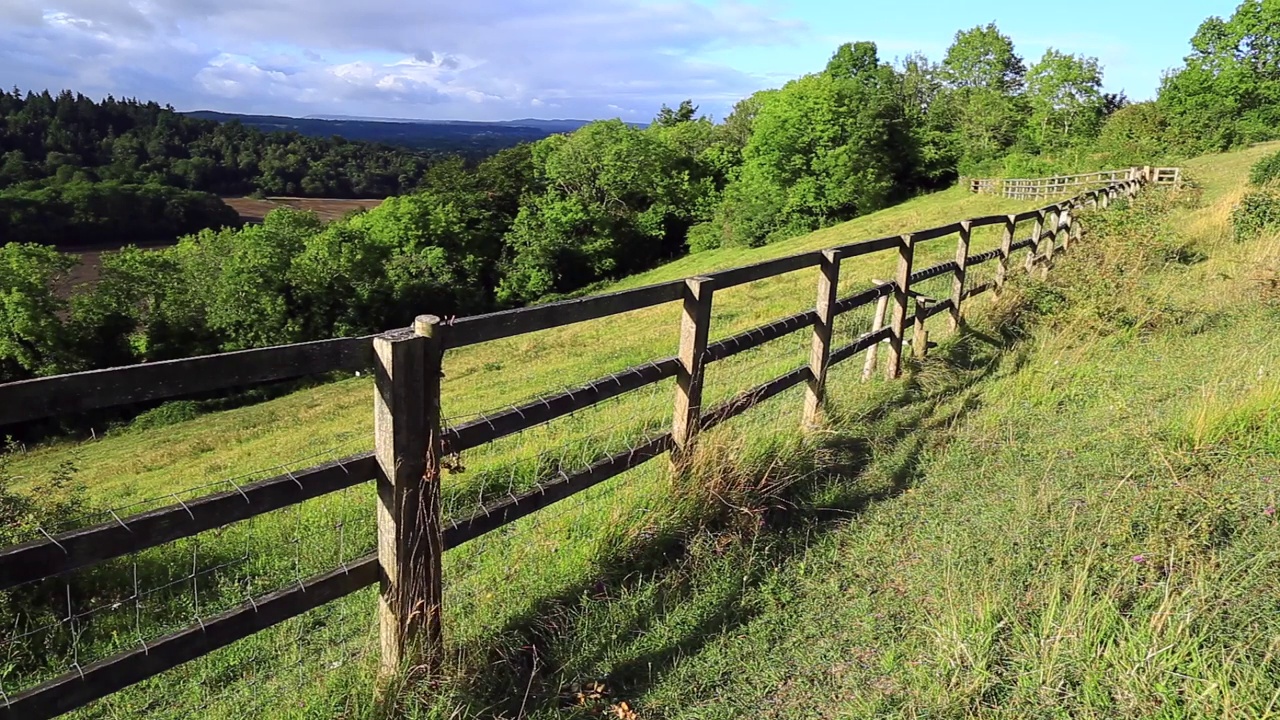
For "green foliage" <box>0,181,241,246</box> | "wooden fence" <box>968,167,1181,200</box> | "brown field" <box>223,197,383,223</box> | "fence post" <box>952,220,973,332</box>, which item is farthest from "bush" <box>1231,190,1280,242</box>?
"green foliage" <box>0,181,241,246</box>

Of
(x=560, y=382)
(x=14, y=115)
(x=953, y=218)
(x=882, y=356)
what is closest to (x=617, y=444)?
(x=882, y=356)

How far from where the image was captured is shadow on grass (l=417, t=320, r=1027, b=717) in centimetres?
310

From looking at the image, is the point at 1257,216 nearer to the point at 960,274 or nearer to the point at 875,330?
the point at 960,274

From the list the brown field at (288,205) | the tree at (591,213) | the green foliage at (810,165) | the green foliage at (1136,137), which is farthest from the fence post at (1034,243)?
the brown field at (288,205)

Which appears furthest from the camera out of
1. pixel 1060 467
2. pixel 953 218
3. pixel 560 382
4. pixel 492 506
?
pixel 953 218

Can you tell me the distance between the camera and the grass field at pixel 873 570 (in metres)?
2.92

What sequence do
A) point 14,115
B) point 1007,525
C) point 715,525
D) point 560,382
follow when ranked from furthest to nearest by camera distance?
point 14,115, point 560,382, point 715,525, point 1007,525

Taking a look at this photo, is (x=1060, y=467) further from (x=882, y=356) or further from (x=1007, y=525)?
(x=882, y=356)

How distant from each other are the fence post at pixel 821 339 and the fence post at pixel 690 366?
5.40 feet

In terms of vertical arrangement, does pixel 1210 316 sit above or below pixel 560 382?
above

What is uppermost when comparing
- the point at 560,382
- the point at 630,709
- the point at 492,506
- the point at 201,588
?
the point at 492,506

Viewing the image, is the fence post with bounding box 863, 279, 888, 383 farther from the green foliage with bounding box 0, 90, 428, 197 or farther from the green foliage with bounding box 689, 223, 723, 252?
the green foliage with bounding box 0, 90, 428, 197

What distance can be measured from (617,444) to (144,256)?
154 ft

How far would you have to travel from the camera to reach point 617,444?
5.16 meters
